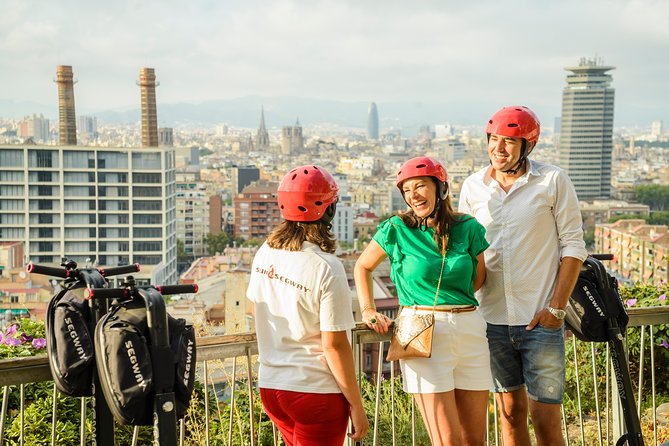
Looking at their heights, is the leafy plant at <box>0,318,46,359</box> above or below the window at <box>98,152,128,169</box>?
above

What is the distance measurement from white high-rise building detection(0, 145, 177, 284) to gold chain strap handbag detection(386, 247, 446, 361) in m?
69.1

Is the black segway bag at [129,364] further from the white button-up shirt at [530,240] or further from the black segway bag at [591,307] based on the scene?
the black segway bag at [591,307]

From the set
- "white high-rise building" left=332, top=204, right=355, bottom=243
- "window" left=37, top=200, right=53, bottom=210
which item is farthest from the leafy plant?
"white high-rise building" left=332, top=204, right=355, bottom=243

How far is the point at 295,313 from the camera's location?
2.00m

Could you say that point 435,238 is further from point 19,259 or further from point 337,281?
point 19,259

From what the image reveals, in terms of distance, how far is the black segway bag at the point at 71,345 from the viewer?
1.84m

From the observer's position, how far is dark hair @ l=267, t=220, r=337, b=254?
6.62 feet

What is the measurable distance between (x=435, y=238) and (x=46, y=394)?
1545mm

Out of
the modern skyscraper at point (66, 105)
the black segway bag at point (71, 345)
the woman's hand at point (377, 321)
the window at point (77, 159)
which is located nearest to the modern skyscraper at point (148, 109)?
the window at point (77, 159)

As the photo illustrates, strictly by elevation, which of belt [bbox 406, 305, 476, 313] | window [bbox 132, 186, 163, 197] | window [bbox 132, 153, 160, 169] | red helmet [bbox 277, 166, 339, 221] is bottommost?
window [bbox 132, 186, 163, 197]

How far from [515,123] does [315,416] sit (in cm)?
93

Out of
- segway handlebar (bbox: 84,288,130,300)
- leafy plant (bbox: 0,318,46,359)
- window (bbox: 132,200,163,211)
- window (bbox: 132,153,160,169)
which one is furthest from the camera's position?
window (bbox: 132,200,163,211)

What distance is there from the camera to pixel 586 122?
12700 centimetres

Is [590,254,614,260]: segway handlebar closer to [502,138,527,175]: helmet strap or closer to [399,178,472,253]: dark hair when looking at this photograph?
[502,138,527,175]: helmet strap
